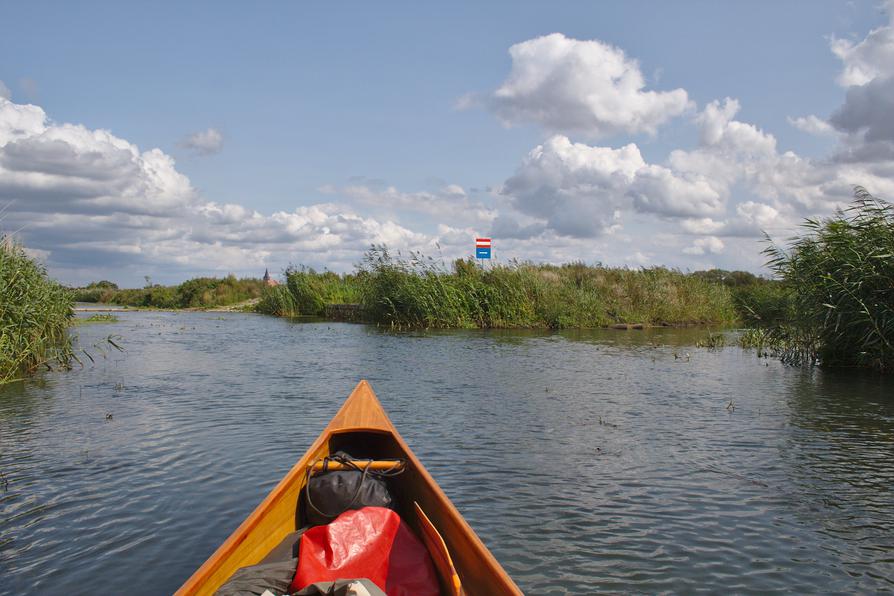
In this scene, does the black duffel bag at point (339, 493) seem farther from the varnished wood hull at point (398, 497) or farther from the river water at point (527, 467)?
the river water at point (527, 467)

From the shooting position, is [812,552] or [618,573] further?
[812,552]

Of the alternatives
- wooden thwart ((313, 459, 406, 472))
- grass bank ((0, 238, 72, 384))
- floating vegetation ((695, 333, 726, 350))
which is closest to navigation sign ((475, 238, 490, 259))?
floating vegetation ((695, 333, 726, 350))

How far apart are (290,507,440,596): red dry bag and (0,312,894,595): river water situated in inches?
48.8

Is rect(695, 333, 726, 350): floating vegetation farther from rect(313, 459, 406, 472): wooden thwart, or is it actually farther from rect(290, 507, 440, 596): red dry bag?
rect(290, 507, 440, 596): red dry bag

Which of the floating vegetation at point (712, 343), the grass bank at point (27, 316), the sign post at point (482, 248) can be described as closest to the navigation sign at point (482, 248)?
the sign post at point (482, 248)

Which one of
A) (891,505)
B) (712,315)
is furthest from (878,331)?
(712,315)

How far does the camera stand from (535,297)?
98.5 feet

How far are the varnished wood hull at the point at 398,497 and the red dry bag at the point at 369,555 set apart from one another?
0.23m

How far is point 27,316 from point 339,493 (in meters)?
10.9

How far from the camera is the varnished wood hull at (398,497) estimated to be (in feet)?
10.7

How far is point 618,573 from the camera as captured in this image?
5117 mm

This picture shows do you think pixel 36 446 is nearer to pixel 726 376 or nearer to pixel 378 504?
pixel 378 504

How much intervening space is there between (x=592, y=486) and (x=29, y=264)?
12.8m

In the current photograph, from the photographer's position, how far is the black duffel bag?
5.04 meters
